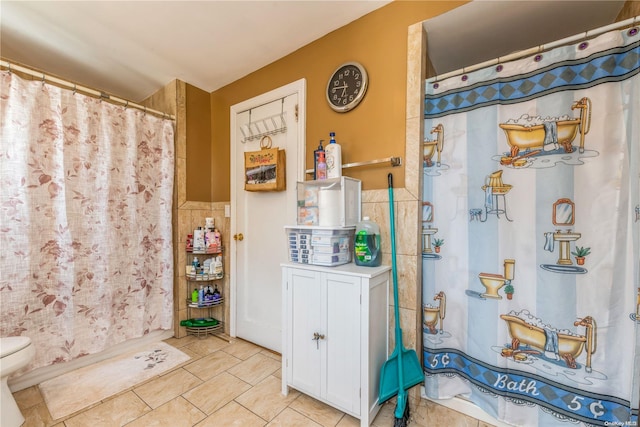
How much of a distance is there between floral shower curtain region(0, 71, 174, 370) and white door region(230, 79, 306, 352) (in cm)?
60

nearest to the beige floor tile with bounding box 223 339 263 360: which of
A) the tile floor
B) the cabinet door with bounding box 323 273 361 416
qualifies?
the tile floor

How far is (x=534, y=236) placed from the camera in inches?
49.8

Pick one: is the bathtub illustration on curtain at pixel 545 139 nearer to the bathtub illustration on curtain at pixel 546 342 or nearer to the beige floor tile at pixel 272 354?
the bathtub illustration on curtain at pixel 546 342

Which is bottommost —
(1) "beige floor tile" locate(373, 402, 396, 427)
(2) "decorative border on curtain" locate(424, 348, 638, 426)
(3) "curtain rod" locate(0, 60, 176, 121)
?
(1) "beige floor tile" locate(373, 402, 396, 427)

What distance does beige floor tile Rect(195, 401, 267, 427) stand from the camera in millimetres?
1370

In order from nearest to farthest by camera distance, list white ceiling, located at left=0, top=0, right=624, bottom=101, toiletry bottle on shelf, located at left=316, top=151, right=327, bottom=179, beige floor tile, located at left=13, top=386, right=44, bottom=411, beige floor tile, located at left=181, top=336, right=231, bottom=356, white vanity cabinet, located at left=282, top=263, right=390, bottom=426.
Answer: white vanity cabinet, located at left=282, top=263, right=390, bottom=426
white ceiling, located at left=0, top=0, right=624, bottom=101
beige floor tile, located at left=13, top=386, right=44, bottom=411
toiletry bottle on shelf, located at left=316, top=151, right=327, bottom=179
beige floor tile, located at left=181, top=336, right=231, bottom=356

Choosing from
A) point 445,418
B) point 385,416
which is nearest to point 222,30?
point 385,416

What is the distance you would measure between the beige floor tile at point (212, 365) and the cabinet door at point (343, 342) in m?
0.90

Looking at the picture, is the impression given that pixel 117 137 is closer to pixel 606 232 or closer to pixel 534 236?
pixel 534 236

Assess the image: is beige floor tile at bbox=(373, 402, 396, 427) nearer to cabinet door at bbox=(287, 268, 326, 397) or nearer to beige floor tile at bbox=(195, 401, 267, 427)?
cabinet door at bbox=(287, 268, 326, 397)

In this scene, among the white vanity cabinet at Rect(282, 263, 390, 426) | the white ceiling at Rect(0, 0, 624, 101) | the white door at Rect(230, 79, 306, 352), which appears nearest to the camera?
the white vanity cabinet at Rect(282, 263, 390, 426)

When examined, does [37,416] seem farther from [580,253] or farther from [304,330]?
[580,253]

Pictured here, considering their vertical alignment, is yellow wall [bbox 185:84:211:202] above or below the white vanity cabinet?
above

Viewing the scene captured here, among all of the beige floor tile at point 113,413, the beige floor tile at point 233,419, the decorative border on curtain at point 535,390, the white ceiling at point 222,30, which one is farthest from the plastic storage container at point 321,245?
the white ceiling at point 222,30
